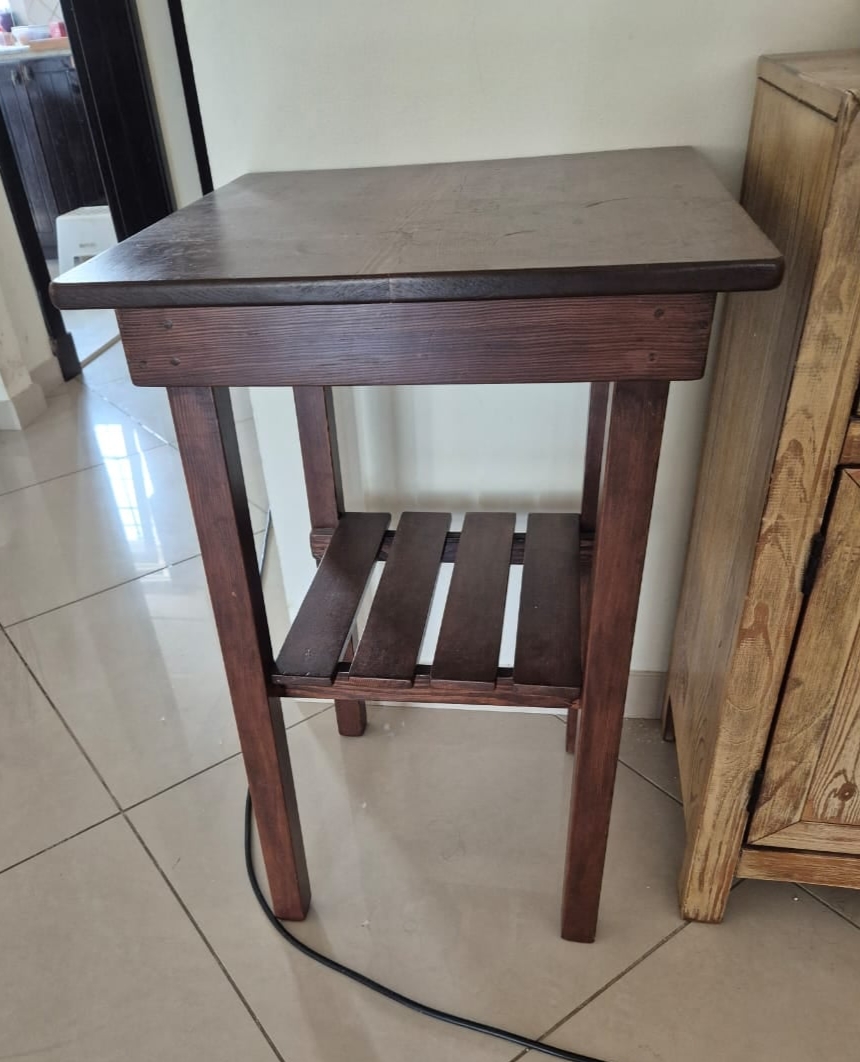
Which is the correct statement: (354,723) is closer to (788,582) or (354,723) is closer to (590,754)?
(590,754)

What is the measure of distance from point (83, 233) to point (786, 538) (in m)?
3.35

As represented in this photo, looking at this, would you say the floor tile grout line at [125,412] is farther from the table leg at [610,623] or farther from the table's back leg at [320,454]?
the table leg at [610,623]

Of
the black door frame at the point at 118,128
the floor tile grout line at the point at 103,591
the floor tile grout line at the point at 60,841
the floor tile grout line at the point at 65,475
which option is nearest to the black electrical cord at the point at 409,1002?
the floor tile grout line at the point at 60,841

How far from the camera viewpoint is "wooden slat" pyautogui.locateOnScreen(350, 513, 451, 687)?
792 millimetres

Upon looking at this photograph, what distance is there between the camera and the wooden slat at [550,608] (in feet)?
2.54

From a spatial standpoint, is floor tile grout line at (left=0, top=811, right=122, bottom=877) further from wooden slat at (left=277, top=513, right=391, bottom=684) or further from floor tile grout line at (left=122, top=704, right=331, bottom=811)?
wooden slat at (left=277, top=513, right=391, bottom=684)

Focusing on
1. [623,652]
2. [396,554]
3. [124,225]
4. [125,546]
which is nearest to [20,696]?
[125,546]

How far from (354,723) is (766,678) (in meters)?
0.63

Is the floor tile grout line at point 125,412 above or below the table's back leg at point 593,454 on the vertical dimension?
below

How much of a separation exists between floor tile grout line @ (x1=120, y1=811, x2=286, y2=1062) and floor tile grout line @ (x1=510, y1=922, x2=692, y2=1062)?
256 mm

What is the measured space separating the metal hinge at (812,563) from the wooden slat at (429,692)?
23 centimetres

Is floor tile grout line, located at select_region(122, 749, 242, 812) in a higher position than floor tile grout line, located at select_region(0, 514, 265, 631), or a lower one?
higher

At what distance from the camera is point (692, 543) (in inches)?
41.8

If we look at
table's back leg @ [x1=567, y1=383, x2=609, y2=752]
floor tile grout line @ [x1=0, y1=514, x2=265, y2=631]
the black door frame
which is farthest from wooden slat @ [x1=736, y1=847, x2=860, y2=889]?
the black door frame
